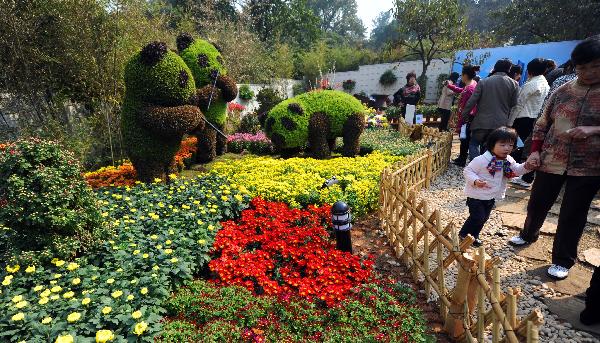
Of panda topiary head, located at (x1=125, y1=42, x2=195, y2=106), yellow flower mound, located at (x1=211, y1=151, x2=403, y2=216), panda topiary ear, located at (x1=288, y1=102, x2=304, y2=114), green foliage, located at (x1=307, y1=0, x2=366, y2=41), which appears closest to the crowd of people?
yellow flower mound, located at (x1=211, y1=151, x2=403, y2=216)

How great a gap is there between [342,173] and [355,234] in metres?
1.49

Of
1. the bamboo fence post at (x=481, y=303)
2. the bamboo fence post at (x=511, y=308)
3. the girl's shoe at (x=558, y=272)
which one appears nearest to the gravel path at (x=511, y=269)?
the girl's shoe at (x=558, y=272)

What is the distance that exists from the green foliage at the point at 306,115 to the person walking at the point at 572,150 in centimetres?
438

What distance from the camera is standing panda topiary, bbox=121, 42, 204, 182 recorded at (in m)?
5.11

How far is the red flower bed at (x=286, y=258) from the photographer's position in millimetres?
3049

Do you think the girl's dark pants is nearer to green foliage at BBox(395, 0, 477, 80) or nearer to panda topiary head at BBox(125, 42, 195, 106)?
panda topiary head at BBox(125, 42, 195, 106)

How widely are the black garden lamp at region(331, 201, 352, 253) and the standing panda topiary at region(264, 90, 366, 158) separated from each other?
3963 millimetres

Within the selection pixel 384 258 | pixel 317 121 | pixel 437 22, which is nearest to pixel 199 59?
pixel 317 121

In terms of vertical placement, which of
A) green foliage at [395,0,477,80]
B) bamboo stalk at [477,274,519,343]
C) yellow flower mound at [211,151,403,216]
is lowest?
yellow flower mound at [211,151,403,216]

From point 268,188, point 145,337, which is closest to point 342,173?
point 268,188

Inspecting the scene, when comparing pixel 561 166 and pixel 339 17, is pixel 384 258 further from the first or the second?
pixel 339 17

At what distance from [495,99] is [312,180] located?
3294mm

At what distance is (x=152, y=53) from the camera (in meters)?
5.04

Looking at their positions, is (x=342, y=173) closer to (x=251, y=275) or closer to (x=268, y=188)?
(x=268, y=188)
